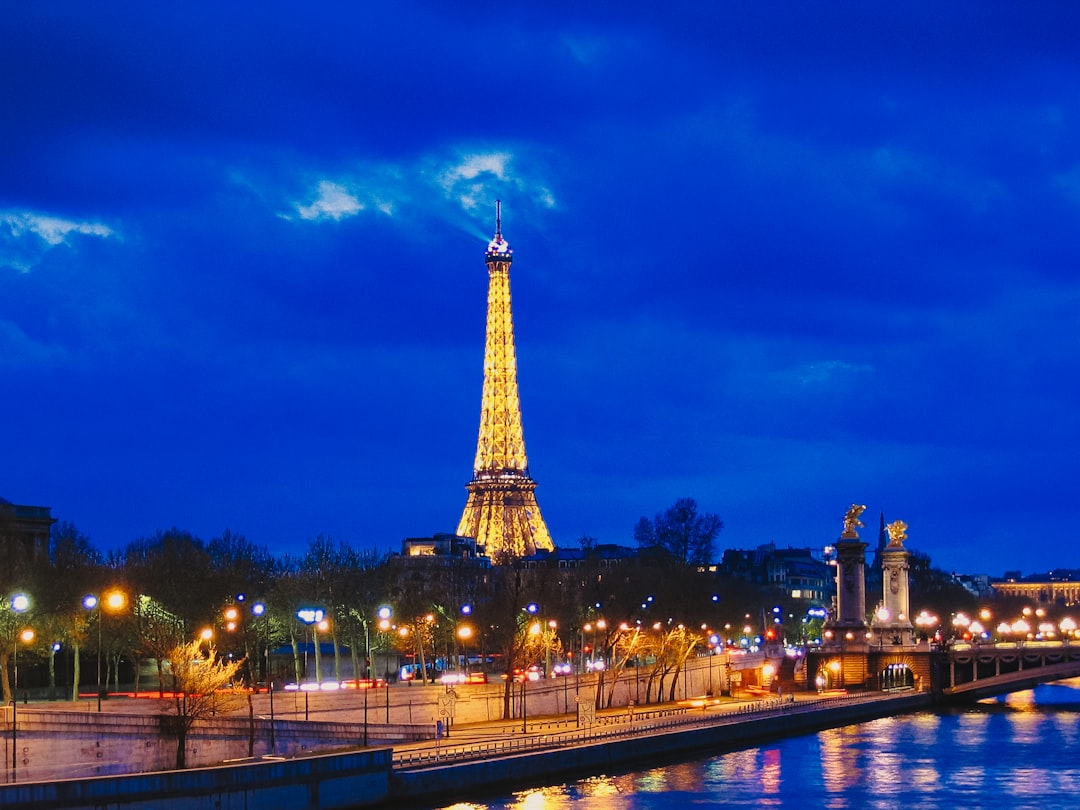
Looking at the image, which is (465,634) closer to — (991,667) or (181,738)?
(181,738)

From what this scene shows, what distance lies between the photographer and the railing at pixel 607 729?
186ft

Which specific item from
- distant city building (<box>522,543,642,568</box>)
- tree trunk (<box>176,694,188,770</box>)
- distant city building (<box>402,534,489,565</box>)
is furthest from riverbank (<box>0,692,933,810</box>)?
distant city building (<box>402,534,489,565</box>)

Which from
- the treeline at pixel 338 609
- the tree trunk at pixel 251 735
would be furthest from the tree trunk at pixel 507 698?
→ the tree trunk at pixel 251 735

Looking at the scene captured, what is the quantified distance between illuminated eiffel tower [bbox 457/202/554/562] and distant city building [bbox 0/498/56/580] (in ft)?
212

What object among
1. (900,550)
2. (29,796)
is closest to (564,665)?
(900,550)

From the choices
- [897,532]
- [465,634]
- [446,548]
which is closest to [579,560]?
[446,548]

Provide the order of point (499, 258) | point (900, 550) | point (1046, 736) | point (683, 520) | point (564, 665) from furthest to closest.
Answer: point (499, 258), point (683, 520), point (900, 550), point (564, 665), point (1046, 736)

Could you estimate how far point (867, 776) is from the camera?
63.6 meters

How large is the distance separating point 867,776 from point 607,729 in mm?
10966

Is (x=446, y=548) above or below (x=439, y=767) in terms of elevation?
above

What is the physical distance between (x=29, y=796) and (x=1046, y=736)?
5025cm

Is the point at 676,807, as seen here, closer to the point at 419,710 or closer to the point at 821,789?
the point at 821,789

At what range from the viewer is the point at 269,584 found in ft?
335

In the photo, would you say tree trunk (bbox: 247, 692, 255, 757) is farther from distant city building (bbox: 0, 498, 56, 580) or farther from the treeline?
distant city building (bbox: 0, 498, 56, 580)
